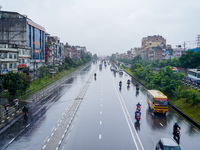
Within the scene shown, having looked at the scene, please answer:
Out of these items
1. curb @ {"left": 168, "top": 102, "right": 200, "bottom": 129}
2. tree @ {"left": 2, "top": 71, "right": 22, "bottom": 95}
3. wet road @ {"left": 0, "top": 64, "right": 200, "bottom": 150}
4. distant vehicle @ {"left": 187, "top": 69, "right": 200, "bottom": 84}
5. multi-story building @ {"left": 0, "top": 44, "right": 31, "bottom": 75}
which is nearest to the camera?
wet road @ {"left": 0, "top": 64, "right": 200, "bottom": 150}

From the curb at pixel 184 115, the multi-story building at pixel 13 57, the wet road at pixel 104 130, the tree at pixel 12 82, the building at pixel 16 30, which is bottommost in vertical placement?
the wet road at pixel 104 130

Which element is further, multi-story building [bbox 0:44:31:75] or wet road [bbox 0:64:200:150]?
multi-story building [bbox 0:44:31:75]

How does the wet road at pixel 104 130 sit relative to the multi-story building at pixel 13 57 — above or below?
below

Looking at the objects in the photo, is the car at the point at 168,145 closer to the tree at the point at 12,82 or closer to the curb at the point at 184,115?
the curb at the point at 184,115

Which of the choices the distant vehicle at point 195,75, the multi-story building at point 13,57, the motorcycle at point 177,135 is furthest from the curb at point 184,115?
the multi-story building at point 13,57

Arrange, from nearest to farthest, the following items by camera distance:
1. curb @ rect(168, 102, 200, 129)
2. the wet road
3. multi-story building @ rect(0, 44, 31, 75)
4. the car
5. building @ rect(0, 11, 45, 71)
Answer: the car, the wet road, curb @ rect(168, 102, 200, 129), multi-story building @ rect(0, 44, 31, 75), building @ rect(0, 11, 45, 71)

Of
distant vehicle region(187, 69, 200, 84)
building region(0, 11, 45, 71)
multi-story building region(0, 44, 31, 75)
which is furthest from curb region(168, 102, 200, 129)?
building region(0, 11, 45, 71)

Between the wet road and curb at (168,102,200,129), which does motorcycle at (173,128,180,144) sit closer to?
the wet road

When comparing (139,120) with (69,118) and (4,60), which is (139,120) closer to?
(69,118)

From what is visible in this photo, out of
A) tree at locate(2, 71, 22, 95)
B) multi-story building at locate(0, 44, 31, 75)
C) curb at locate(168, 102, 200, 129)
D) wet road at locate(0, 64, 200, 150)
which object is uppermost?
multi-story building at locate(0, 44, 31, 75)

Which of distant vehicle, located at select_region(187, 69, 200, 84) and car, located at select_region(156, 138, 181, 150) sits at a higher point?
distant vehicle, located at select_region(187, 69, 200, 84)

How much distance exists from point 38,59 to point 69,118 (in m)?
45.4

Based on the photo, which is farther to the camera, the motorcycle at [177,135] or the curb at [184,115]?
the curb at [184,115]

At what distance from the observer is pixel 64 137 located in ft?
57.9
